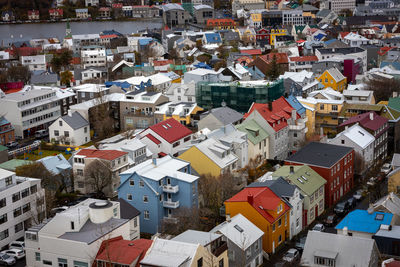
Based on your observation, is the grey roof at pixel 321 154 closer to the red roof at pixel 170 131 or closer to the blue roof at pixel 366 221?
the blue roof at pixel 366 221

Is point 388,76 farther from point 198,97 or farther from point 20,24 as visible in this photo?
point 20,24

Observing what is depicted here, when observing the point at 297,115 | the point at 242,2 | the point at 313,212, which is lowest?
the point at 313,212

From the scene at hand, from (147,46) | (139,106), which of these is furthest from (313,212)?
(147,46)

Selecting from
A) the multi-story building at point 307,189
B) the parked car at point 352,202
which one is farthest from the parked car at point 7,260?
the parked car at point 352,202

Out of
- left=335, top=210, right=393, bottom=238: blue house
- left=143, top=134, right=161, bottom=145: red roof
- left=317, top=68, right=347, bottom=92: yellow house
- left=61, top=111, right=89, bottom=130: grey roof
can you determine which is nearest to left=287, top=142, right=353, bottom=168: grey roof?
left=335, top=210, right=393, bottom=238: blue house

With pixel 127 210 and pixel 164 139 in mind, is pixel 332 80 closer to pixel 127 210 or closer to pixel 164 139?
pixel 164 139

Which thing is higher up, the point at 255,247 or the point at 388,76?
the point at 388,76

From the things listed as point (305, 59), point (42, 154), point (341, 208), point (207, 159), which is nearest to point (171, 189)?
point (207, 159)

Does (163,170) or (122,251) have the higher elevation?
(163,170)

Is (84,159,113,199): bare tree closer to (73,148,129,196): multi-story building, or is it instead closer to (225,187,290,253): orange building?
(73,148,129,196): multi-story building
